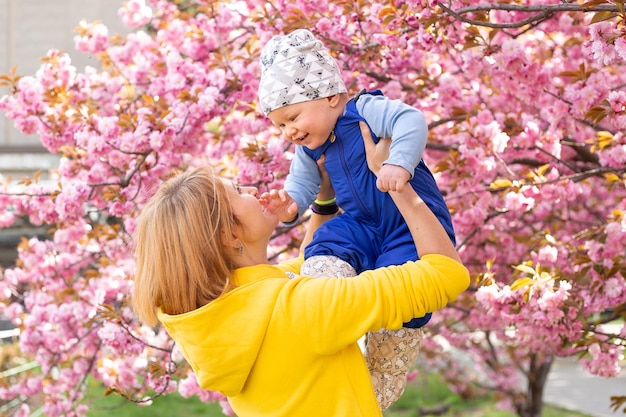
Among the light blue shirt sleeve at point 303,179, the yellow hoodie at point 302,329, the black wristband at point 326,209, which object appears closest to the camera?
the yellow hoodie at point 302,329

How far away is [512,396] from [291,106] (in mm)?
5851

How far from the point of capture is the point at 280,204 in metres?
2.21

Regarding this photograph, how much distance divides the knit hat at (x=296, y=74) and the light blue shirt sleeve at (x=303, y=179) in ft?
0.67

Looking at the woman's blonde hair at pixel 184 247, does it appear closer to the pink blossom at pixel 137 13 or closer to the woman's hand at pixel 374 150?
the woman's hand at pixel 374 150

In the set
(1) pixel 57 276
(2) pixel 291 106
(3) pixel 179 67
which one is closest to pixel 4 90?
(1) pixel 57 276

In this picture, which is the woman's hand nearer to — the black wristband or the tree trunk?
the black wristband

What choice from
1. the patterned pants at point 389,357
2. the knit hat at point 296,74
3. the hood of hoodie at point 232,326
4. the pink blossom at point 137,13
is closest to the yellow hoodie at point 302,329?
the hood of hoodie at point 232,326

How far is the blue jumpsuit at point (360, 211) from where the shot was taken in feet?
6.89

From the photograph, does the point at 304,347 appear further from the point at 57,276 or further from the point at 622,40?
the point at 57,276

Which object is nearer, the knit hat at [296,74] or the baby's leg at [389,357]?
the knit hat at [296,74]

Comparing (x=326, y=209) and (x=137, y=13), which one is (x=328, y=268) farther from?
(x=137, y=13)

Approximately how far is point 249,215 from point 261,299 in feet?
0.75

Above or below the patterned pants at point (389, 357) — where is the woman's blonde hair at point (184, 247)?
above

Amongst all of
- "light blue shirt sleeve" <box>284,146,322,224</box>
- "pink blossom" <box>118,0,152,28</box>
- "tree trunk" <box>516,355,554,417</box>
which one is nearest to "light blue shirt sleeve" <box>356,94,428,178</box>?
"light blue shirt sleeve" <box>284,146,322,224</box>
